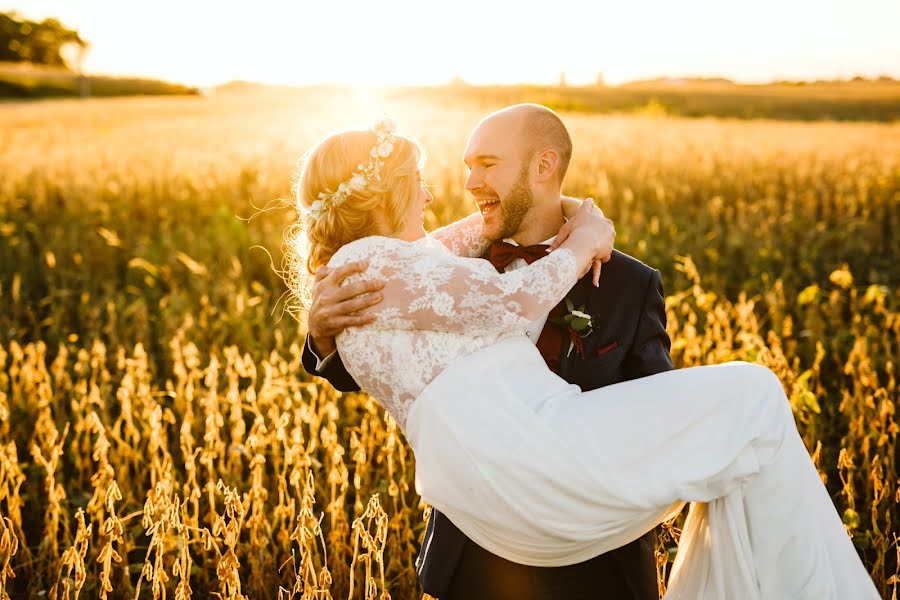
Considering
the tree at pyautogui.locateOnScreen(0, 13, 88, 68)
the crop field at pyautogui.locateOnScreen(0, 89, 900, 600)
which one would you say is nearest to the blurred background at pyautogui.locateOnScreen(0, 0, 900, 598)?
the crop field at pyautogui.locateOnScreen(0, 89, 900, 600)

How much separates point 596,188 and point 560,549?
30.5 ft

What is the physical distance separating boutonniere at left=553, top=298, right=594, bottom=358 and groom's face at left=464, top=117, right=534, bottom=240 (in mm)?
565

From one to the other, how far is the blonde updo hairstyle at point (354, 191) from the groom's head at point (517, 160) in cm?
48

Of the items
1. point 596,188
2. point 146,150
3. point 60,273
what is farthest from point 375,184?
Answer: point 146,150

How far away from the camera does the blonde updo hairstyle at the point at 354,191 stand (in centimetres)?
257

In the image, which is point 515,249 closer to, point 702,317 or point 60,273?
point 702,317

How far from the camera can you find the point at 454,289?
7.61 ft

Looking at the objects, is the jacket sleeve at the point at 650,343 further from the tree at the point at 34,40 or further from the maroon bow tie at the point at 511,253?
the tree at the point at 34,40

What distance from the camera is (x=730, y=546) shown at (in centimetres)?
229

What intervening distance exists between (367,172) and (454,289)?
1.66 ft

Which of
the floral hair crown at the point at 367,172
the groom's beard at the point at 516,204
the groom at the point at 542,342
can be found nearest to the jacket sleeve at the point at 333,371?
the groom at the point at 542,342

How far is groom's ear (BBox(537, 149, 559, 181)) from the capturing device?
10.2ft

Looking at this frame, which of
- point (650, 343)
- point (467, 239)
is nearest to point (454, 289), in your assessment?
point (650, 343)

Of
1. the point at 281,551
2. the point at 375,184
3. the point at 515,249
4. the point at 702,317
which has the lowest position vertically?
the point at 281,551
